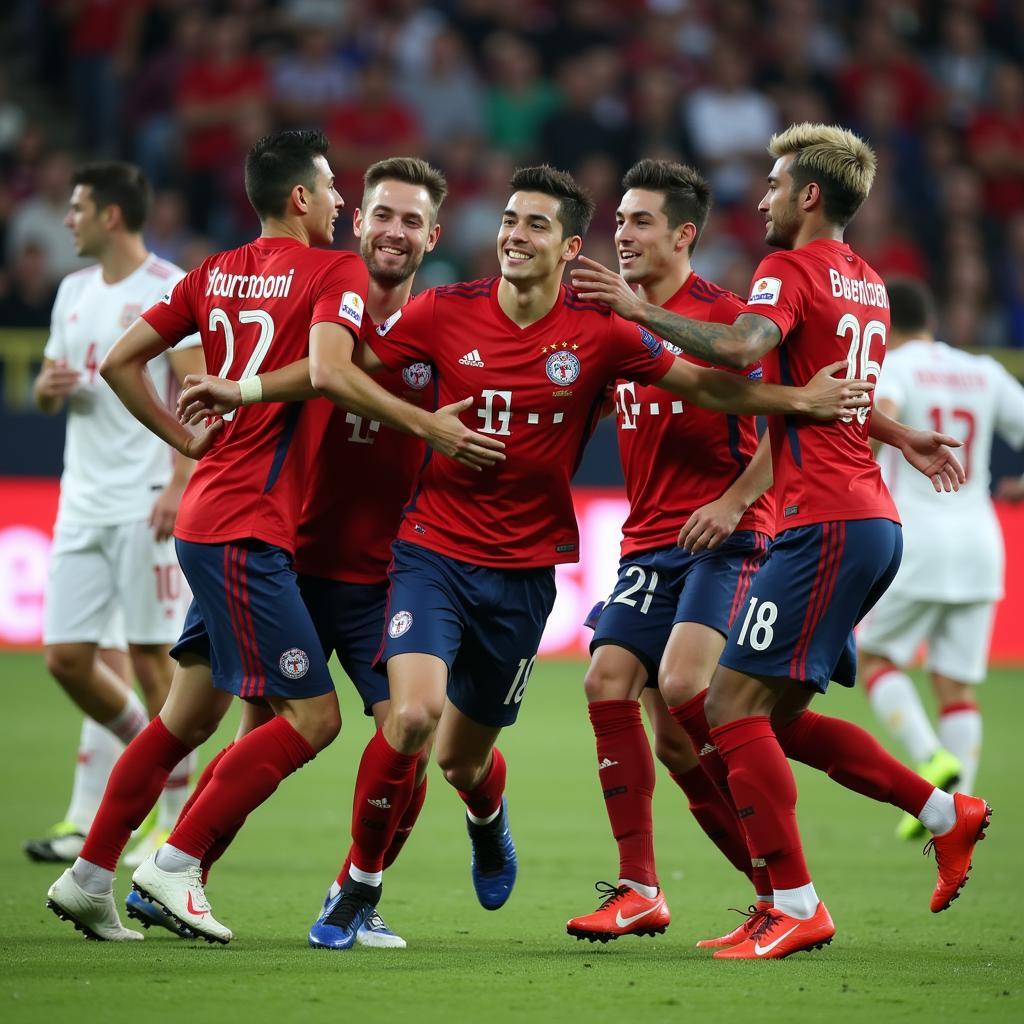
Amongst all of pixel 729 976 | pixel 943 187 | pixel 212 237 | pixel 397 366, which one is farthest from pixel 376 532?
pixel 943 187

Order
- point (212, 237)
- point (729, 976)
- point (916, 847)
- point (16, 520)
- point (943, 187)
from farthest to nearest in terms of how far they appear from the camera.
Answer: point (943, 187), point (212, 237), point (16, 520), point (916, 847), point (729, 976)

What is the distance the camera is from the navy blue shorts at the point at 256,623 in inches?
206

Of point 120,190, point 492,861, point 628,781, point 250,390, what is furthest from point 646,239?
point 120,190

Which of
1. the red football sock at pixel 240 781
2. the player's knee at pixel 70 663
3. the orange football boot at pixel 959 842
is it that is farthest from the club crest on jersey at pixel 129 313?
the orange football boot at pixel 959 842

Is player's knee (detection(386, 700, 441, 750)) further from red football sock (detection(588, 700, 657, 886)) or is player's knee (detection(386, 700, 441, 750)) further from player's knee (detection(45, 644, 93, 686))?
player's knee (detection(45, 644, 93, 686))

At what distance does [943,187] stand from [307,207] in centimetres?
1219

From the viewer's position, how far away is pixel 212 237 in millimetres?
15188

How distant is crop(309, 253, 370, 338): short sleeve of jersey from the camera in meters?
5.29

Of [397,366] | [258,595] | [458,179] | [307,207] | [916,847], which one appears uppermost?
[458,179]

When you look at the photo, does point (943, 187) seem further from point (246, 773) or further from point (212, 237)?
point (246, 773)

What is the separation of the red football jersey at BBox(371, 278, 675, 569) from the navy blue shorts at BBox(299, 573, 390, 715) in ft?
0.90

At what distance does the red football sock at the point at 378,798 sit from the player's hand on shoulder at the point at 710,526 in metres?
1.10

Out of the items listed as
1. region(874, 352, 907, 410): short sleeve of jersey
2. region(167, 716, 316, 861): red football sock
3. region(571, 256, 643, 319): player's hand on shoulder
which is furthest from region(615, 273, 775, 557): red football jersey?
region(874, 352, 907, 410): short sleeve of jersey

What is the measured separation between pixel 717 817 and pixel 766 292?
5.86 feet
